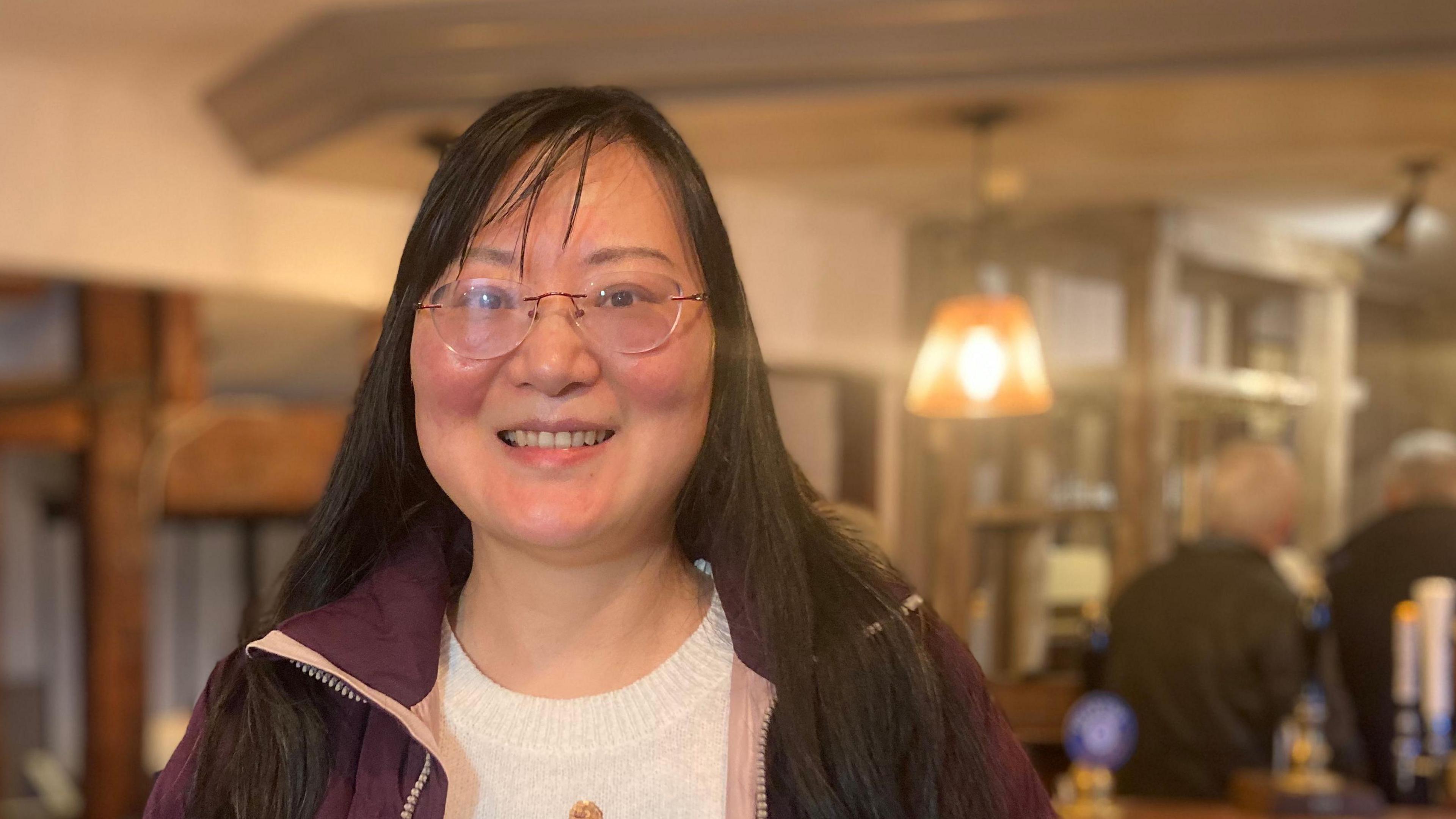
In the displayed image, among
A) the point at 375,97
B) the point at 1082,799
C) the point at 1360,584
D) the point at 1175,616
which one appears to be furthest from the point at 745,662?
the point at 1360,584

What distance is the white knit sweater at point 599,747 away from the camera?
0.98 m

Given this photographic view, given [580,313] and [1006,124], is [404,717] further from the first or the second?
[1006,124]

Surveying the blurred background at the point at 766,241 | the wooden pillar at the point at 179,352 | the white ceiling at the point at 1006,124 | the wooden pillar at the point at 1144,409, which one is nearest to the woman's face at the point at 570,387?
the blurred background at the point at 766,241

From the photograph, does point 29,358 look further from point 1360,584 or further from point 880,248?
point 1360,584

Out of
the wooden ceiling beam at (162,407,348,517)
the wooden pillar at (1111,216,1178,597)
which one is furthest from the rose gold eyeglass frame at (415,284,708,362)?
the wooden pillar at (1111,216,1178,597)

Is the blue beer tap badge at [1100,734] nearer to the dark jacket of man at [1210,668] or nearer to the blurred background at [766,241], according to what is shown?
the dark jacket of man at [1210,668]

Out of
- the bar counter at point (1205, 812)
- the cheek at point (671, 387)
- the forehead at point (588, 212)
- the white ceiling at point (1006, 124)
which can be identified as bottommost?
the bar counter at point (1205, 812)

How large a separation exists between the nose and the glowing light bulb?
2.60m

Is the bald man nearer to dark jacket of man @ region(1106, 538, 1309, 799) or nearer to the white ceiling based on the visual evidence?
dark jacket of man @ region(1106, 538, 1309, 799)

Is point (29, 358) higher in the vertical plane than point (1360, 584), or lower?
higher

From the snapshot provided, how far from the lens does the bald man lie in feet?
11.3

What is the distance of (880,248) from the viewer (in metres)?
5.23

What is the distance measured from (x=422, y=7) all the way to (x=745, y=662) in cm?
235

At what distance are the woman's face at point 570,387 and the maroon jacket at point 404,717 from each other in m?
0.11
